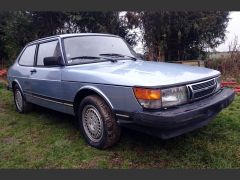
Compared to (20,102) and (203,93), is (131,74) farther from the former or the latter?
(20,102)

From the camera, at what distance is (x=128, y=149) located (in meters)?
4.21

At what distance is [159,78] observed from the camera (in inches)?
142

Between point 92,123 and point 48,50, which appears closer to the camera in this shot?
point 92,123

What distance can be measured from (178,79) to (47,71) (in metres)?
2.45

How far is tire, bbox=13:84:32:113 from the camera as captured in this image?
654cm

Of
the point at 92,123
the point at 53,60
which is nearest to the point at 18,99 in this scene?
the point at 53,60

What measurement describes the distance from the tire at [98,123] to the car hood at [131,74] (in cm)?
32

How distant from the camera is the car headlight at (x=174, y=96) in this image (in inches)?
137

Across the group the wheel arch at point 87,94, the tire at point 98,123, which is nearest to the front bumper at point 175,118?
the tire at point 98,123

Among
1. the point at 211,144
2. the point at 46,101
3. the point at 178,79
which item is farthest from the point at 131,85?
the point at 46,101

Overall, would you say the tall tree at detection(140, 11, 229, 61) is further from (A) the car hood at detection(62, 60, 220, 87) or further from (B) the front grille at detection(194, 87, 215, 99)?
(B) the front grille at detection(194, 87, 215, 99)

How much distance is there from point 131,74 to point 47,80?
1875 mm

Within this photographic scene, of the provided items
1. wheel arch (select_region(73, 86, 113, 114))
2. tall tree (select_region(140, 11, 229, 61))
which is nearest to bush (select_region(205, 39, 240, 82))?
tall tree (select_region(140, 11, 229, 61))

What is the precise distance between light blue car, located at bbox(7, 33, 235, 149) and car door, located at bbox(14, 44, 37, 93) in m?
0.16
